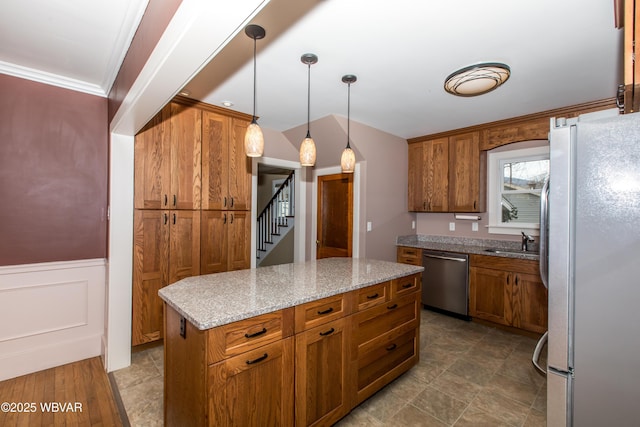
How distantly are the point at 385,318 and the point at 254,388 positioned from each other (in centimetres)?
109

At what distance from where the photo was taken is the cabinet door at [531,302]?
3096 mm

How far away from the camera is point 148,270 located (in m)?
2.74

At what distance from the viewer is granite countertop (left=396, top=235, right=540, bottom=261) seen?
3.31 m

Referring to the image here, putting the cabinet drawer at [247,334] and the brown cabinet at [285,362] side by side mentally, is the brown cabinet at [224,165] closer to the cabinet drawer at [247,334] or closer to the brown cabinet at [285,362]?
the brown cabinet at [285,362]

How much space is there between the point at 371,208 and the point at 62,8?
3.40 m

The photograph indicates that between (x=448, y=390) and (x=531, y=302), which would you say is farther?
(x=531, y=302)

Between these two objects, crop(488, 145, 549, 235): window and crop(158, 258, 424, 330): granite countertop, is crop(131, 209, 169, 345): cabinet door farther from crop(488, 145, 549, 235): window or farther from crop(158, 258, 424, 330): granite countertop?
crop(488, 145, 549, 235): window

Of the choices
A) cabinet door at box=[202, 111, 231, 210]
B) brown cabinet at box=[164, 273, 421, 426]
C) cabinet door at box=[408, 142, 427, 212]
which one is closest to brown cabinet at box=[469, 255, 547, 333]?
cabinet door at box=[408, 142, 427, 212]


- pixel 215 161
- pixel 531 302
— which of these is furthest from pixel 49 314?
pixel 531 302

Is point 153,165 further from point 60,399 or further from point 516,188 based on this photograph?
point 516,188

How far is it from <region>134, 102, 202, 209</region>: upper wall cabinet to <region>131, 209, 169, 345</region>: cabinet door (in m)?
0.15

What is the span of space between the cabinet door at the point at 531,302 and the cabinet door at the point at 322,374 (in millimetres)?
2490

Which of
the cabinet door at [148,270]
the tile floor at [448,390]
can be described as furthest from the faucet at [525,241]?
the cabinet door at [148,270]

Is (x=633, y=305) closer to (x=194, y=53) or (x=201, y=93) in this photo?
(x=194, y=53)
